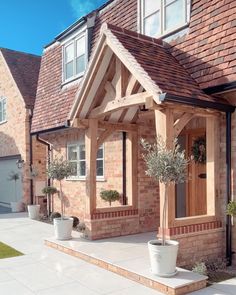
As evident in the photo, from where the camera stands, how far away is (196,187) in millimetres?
9422

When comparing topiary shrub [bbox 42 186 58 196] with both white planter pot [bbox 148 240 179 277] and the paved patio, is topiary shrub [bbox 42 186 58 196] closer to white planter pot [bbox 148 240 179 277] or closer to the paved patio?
the paved patio

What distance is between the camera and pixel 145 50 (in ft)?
26.4

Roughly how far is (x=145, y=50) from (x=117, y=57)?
67 centimetres

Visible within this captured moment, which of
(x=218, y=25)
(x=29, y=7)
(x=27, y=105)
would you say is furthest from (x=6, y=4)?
(x=218, y=25)

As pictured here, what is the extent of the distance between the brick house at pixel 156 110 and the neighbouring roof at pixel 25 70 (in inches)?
203

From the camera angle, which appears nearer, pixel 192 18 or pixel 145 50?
pixel 145 50

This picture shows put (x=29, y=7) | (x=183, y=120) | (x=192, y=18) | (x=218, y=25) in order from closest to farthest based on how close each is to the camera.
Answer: (x=183, y=120) < (x=218, y=25) < (x=192, y=18) < (x=29, y=7)

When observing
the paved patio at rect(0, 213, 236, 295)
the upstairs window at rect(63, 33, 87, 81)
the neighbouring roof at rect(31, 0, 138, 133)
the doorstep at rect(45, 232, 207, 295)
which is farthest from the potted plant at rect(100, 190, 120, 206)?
the upstairs window at rect(63, 33, 87, 81)

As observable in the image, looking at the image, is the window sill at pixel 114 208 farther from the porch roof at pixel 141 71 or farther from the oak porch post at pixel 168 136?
the oak porch post at pixel 168 136

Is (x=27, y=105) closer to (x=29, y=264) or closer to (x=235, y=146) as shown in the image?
(x=29, y=264)

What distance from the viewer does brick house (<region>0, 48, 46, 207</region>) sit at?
1686 centimetres

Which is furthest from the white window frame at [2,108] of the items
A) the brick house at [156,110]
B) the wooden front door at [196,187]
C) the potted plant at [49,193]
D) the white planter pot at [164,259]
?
the white planter pot at [164,259]

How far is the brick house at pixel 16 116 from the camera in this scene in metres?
16.9

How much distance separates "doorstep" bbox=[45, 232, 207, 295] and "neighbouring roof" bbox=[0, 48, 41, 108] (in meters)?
9.67
